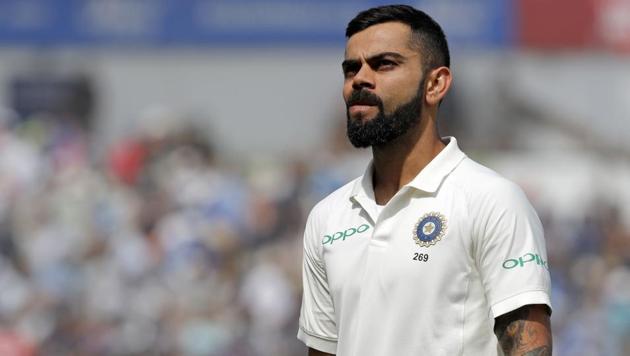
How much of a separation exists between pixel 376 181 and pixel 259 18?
1204 centimetres

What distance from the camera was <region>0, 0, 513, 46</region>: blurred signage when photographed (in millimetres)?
15016

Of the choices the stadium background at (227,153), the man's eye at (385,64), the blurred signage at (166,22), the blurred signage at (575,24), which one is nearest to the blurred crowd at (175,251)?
the stadium background at (227,153)

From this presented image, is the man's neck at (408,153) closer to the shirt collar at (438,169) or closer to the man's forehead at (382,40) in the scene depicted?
the shirt collar at (438,169)

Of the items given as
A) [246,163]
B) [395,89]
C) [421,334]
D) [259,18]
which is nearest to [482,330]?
[421,334]

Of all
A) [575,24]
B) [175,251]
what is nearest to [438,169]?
[175,251]

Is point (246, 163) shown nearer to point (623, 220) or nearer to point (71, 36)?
point (71, 36)

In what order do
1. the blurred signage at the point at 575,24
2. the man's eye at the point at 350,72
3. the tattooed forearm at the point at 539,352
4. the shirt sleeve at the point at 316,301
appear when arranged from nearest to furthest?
the tattooed forearm at the point at 539,352, the man's eye at the point at 350,72, the shirt sleeve at the point at 316,301, the blurred signage at the point at 575,24

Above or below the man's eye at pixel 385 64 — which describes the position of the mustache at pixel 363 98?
below

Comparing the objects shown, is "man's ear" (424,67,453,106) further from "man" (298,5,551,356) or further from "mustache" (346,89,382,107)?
"mustache" (346,89,382,107)

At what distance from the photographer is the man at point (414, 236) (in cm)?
292

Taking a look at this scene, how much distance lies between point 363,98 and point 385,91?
6cm

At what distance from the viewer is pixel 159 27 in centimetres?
1520

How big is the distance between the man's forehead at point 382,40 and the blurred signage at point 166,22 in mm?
11643

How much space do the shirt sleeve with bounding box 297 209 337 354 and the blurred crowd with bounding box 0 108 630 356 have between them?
658 cm
